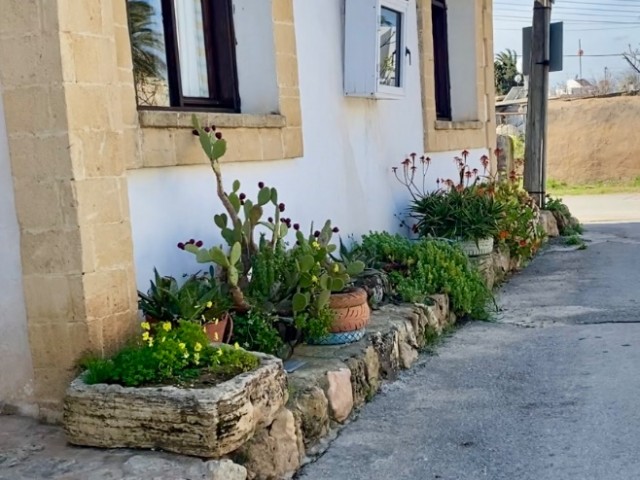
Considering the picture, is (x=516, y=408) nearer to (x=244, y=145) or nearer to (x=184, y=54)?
(x=244, y=145)

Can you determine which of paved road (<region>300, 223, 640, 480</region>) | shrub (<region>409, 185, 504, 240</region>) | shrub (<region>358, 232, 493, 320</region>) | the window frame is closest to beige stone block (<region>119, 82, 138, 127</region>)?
the window frame

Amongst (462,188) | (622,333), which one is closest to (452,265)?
(622,333)

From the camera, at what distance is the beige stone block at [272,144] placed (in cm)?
485

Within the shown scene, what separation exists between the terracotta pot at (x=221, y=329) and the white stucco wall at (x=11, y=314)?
2.57 feet

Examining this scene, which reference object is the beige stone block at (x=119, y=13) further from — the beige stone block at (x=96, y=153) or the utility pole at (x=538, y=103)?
the utility pole at (x=538, y=103)

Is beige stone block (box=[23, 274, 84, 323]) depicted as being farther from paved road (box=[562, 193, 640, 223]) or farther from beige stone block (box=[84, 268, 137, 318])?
paved road (box=[562, 193, 640, 223])

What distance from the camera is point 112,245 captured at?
131 inches

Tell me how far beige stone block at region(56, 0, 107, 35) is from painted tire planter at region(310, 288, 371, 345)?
189 cm

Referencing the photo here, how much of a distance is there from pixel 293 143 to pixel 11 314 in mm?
2360

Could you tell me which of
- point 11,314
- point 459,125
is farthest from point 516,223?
point 11,314

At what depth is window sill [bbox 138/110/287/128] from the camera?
152 inches

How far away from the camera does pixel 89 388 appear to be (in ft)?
9.87

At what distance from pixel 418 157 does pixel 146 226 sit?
4.43 metres

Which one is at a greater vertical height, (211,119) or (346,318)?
(211,119)
